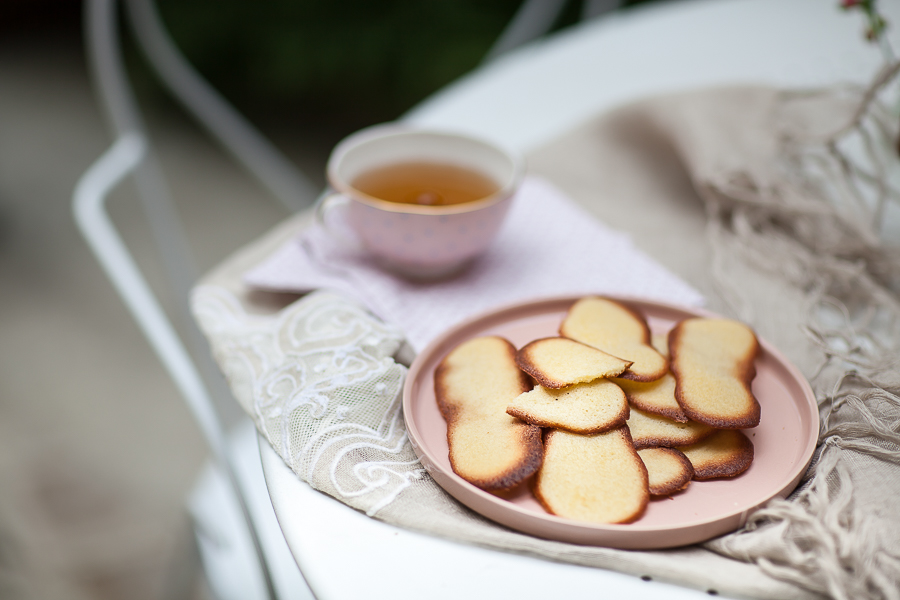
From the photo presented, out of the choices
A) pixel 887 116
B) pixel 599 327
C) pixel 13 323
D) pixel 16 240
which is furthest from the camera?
pixel 16 240

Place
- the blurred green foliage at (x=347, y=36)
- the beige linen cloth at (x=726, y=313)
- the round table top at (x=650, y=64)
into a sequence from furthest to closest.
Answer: the blurred green foliage at (x=347, y=36) < the round table top at (x=650, y=64) < the beige linen cloth at (x=726, y=313)

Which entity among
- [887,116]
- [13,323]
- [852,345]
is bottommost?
[13,323]

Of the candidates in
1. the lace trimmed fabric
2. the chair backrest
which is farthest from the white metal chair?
the lace trimmed fabric

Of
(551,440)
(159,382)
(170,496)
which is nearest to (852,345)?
(551,440)

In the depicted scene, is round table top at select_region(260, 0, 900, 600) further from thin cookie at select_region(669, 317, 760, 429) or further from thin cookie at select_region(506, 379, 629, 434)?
thin cookie at select_region(669, 317, 760, 429)

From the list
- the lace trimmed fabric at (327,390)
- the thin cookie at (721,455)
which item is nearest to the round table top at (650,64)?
the lace trimmed fabric at (327,390)

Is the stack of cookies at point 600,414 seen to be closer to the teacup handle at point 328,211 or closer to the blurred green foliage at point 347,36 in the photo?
the teacup handle at point 328,211

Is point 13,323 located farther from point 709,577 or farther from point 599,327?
point 709,577
